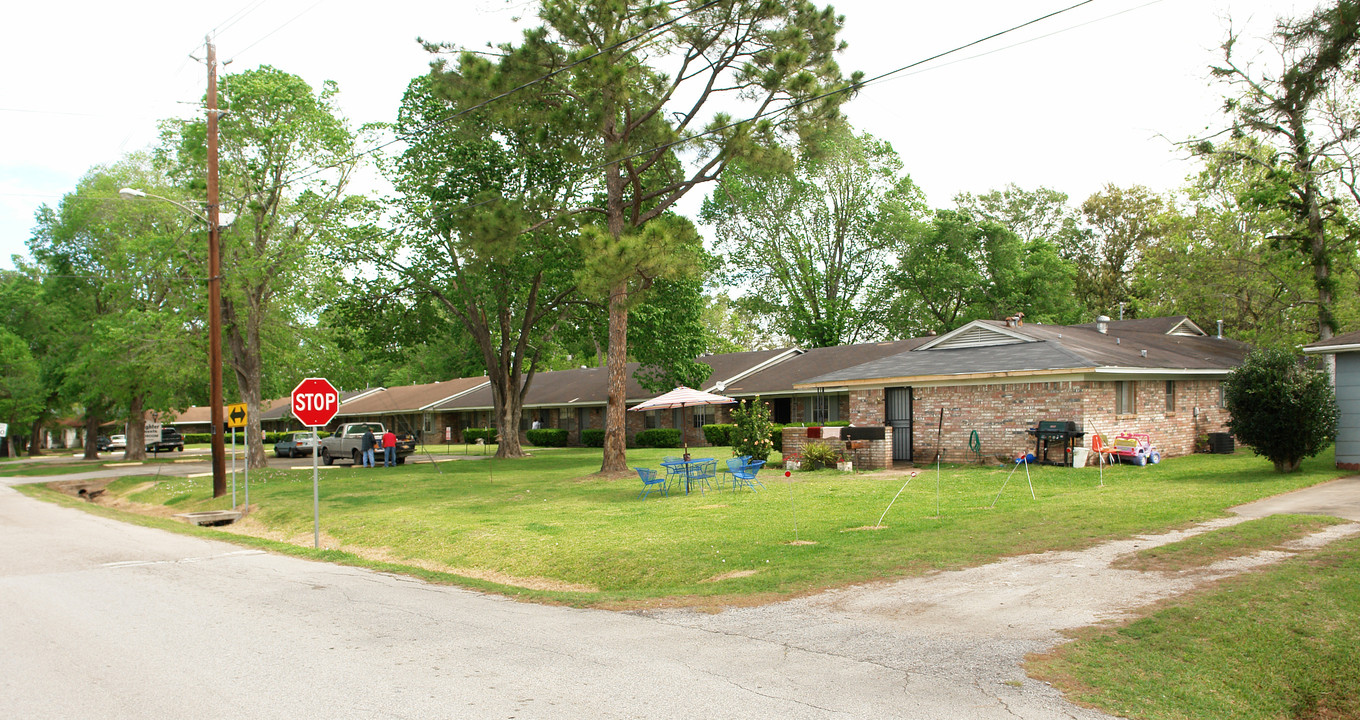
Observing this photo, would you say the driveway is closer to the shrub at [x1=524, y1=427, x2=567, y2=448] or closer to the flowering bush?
the flowering bush

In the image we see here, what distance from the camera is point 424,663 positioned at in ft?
21.7

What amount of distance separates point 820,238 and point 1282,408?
37.8m

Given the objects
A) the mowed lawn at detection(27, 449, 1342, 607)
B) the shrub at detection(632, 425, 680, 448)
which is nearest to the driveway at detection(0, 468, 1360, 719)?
the mowed lawn at detection(27, 449, 1342, 607)

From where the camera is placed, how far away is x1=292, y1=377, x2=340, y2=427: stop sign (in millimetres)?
14070

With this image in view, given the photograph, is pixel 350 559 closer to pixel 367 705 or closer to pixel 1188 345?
pixel 367 705

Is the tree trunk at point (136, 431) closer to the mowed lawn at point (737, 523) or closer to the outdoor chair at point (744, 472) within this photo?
the mowed lawn at point (737, 523)

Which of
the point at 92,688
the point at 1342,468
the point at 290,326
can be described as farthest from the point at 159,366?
the point at 1342,468

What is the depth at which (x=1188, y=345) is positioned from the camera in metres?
29.0

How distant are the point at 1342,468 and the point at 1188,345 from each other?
40.0 ft

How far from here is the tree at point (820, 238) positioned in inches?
→ 2040

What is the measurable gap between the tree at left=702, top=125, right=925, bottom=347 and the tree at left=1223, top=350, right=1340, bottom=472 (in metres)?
34.2

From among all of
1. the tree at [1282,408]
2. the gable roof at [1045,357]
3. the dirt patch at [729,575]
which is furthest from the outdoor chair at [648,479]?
the tree at [1282,408]

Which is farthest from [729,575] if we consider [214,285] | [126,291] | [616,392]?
[126,291]

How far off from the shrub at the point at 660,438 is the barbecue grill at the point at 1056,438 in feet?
74.6
